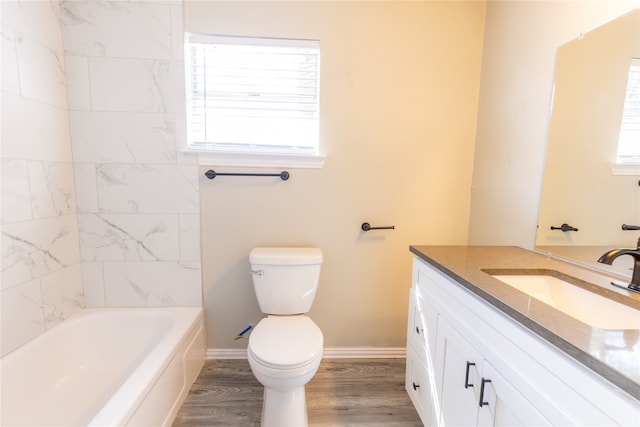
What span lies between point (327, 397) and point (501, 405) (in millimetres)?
1059

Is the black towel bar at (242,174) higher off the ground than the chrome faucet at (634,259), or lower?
higher

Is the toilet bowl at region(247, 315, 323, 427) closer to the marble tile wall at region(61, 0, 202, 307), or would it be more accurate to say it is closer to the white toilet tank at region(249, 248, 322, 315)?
the white toilet tank at region(249, 248, 322, 315)

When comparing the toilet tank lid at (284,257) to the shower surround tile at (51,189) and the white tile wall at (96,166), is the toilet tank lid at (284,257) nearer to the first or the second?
the white tile wall at (96,166)

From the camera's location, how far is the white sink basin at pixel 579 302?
88 cm

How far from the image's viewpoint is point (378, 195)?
1.91 meters

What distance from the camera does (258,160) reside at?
1.82 metres

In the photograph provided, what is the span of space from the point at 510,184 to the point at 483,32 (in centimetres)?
99

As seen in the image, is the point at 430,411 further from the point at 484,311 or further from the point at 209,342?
the point at 209,342

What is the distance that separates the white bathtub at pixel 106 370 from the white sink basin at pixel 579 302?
5.06 feet

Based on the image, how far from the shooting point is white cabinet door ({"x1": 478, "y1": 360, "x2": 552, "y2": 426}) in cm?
76

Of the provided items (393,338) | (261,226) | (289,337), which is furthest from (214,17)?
(393,338)

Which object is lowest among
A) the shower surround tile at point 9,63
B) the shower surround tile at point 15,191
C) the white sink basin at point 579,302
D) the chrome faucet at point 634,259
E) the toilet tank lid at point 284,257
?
the toilet tank lid at point 284,257

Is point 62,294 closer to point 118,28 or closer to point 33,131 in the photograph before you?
point 33,131

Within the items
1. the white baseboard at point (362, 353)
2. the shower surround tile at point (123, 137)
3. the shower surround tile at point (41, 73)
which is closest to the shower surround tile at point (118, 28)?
the shower surround tile at point (41, 73)
